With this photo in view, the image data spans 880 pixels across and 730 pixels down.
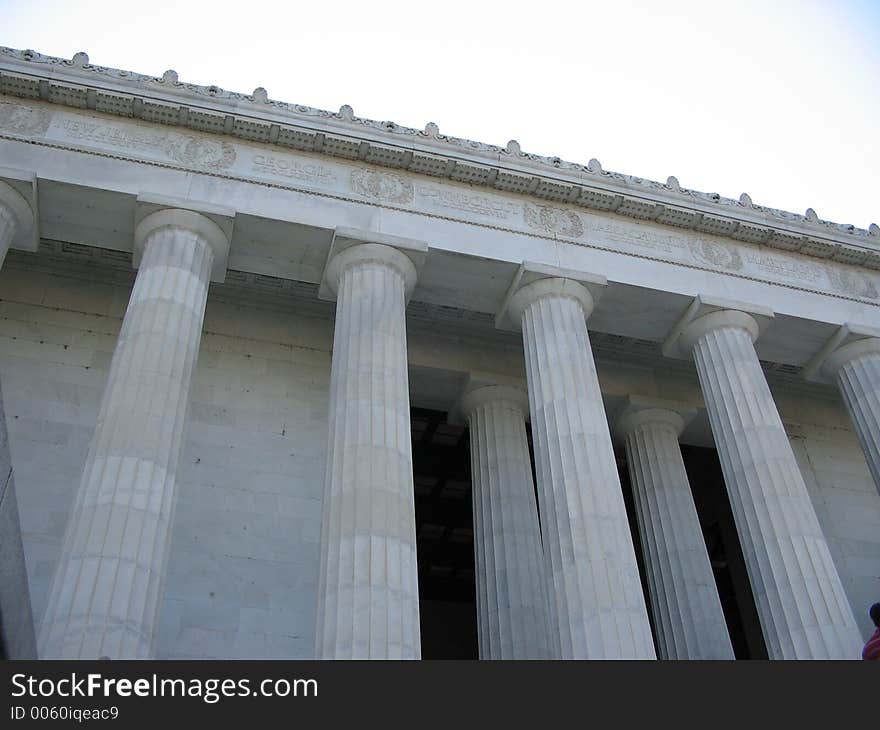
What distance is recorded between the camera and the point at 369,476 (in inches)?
877

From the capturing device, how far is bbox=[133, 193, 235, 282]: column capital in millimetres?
26766

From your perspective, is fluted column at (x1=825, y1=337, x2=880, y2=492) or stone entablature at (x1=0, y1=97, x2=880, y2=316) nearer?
stone entablature at (x1=0, y1=97, x2=880, y2=316)

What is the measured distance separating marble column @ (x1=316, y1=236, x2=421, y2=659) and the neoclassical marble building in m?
0.08

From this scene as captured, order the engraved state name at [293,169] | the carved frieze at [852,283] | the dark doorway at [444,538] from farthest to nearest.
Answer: the dark doorway at [444,538] < the carved frieze at [852,283] < the engraved state name at [293,169]

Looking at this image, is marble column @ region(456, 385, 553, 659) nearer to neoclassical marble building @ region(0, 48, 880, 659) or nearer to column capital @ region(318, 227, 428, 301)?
neoclassical marble building @ region(0, 48, 880, 659)

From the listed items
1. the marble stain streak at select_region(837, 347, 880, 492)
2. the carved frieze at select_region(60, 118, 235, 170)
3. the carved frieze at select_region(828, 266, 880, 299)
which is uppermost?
the carved frieze at select_region(60, 118, 235, 170)

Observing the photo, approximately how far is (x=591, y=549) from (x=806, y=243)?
17.4 meters

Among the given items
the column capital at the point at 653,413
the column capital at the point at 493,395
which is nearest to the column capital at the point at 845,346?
the column capital at the point at 653,413

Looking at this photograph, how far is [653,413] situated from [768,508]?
9.90 metres

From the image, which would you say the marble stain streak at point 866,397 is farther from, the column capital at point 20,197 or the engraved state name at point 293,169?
the column capital at point 20,197

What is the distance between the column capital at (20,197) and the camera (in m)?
26.1

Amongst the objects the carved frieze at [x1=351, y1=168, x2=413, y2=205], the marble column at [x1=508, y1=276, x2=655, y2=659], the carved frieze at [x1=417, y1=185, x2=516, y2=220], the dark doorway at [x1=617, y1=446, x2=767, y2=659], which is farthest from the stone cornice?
the dark doorway at [x1=617, y1=446, x2=767, y2=659]

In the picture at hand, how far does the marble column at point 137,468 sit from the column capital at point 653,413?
17.4 m
